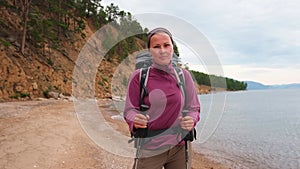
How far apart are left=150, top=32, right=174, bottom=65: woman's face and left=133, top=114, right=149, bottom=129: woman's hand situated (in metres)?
0.55

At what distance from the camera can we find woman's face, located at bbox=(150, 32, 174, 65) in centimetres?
240

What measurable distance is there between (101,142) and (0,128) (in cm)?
375

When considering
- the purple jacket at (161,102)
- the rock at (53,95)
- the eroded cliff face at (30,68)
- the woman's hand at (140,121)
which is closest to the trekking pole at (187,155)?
the purple jacket at (161,102)

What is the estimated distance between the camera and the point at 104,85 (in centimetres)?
3159

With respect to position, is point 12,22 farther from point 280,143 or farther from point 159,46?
point 159,46

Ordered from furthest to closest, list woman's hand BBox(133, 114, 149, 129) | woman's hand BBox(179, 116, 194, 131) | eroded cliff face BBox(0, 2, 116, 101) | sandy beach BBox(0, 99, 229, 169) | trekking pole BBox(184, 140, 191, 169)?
eroded cliff face BBox(0, 2, 116, 101) < sandy beach BBox(0, 99, 229, 169) < trekking pole BBox(184, 140, 191, 169) < woman's hand BBox(179, 116, 194, 131) < woman's hand BBox(133, 114, 149, 129)

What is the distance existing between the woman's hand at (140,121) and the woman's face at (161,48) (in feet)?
1.81

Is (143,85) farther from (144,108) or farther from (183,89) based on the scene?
(183,89)

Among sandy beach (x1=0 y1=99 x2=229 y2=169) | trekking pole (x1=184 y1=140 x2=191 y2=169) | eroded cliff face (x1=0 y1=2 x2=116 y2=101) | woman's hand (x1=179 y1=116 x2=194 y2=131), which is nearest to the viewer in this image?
woman's hand (x1=179 y1=116 x2=194 y2=131)

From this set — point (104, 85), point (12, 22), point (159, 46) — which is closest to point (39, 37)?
point (12, 22)

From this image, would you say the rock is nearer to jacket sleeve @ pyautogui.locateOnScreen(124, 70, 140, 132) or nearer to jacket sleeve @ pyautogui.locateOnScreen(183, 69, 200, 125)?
jacket sleeve @ pyautogui.locateOnScreen(124, 70, 140, 132)

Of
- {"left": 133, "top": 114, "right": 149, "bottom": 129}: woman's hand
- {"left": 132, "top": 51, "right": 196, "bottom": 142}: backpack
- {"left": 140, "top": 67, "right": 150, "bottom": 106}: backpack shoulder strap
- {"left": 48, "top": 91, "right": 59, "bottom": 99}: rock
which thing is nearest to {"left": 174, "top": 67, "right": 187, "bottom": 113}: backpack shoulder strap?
{"left": 132, "top": 51, "right": 196, "bottom": 142}: backpack

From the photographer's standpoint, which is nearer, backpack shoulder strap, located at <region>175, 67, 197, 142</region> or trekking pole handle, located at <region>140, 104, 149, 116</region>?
trekking pole handle, located at <region>140, 104, 149, 116</region>

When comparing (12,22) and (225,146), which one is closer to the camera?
(225,146)
